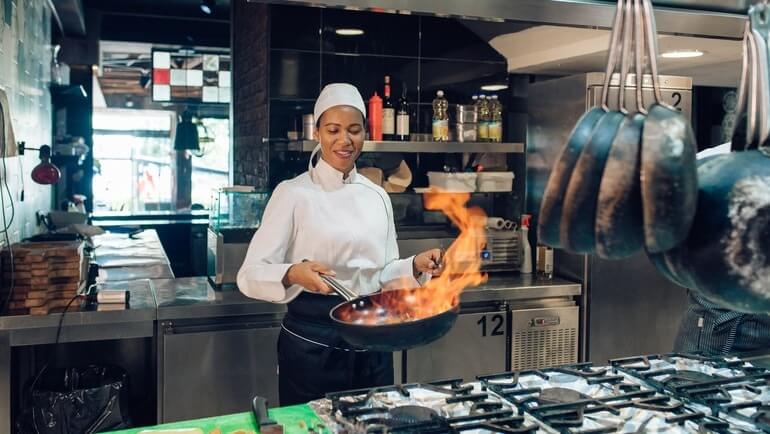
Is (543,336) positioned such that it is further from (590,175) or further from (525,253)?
(590,175)

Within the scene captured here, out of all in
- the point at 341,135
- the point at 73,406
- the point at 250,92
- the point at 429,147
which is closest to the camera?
the point at 341,135

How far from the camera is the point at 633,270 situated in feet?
15.0

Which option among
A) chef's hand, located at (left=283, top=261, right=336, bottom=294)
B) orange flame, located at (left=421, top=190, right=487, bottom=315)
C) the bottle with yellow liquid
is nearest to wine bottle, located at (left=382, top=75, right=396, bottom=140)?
the bottle with yellow liquid

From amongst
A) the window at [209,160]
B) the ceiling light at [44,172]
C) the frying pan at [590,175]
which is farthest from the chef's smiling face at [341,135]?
the window at [209,160]

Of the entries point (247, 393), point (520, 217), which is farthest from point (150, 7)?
point (247, 393)

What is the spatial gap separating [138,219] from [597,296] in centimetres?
625

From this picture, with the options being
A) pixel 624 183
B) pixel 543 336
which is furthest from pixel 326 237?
pixel 543 336

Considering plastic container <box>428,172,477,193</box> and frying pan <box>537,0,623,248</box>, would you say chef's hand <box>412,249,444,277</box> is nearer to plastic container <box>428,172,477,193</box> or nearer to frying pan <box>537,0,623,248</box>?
frying pan <box>537,0,623,248</box>

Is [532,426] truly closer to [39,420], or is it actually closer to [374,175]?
[39,420]

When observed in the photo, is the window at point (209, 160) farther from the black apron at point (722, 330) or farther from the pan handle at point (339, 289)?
the pan handle at point (339, 289)

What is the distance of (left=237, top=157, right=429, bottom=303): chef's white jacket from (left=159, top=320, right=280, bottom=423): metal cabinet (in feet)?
3.48

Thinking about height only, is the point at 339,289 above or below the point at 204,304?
above

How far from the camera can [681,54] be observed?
14.3 feet

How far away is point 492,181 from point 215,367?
2454 millimetres
